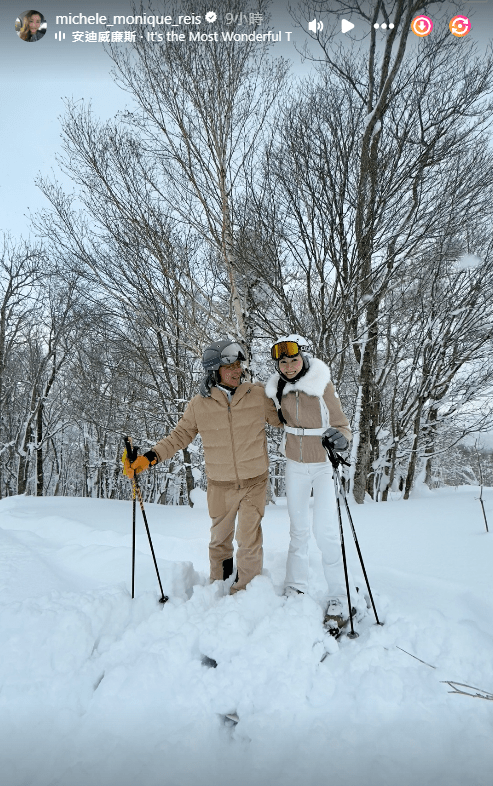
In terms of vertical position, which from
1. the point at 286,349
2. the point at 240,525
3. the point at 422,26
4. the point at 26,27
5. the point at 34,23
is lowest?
the point at 240,525

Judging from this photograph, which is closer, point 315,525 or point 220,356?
point 315,525

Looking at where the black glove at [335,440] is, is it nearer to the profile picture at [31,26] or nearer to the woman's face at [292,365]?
the woman's face at [292,365]

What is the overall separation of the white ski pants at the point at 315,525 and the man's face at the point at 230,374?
2.52ft

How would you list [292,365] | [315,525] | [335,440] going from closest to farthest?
1. [335,440]
2. [315,525]
3. [292,365]

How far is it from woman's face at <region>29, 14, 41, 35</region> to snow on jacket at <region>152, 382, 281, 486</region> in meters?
3.94

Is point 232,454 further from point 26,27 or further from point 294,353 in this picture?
point 26,27

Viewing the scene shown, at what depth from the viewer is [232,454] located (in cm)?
296

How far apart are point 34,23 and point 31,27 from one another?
59 mm

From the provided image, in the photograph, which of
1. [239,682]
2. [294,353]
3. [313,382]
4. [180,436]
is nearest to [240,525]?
[180,436]

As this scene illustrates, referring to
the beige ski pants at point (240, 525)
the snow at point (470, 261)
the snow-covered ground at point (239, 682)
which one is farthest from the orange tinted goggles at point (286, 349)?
the snow at point (470, 261)

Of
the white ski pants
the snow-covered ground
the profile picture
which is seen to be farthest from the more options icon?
the snow-covered ground

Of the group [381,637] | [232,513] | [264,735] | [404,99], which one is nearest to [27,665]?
[264,735]

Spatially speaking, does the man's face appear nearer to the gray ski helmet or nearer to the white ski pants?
the gray ski helmet

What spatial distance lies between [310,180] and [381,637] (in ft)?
18.7
